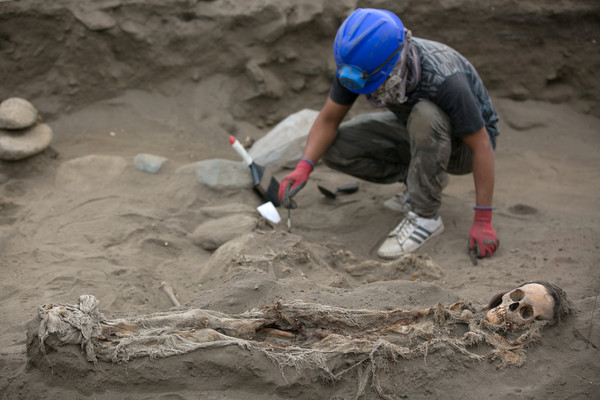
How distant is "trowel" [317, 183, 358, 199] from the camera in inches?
139

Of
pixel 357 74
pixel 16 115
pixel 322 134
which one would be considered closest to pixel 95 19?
pixel 16 115

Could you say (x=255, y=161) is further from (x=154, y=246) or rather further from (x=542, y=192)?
(x=542, y=192)

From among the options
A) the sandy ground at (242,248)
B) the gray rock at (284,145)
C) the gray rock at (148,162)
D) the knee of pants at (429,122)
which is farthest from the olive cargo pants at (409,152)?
the gray rock at (148,162)

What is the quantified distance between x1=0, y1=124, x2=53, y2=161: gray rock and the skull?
9.54 feet

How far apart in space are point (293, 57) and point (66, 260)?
8.20ft

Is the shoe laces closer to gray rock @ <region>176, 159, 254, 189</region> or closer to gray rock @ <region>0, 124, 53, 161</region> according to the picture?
gray rock @ <region>176, 159, 254, 189</region>

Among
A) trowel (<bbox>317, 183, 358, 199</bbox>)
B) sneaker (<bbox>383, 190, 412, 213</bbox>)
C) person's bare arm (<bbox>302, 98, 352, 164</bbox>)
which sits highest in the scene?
person's bare arm (<bbox>302, 98, 352, 164</bbox>)

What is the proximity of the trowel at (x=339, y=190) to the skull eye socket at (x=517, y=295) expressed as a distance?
6.06ft

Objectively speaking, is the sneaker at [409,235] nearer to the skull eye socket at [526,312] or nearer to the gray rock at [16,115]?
the skull eye socket at [526,312]

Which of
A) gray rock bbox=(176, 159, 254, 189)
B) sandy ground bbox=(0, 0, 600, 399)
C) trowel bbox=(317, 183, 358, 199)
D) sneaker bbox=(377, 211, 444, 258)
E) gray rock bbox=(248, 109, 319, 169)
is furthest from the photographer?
gray rock bbox=(248, 109, 319, 169)

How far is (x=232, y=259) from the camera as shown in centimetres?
254

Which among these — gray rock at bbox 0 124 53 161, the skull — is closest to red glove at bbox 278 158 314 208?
the skull

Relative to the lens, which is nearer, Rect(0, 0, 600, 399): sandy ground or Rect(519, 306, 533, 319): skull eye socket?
Rect(0, 0, 600, 399): sandy ground

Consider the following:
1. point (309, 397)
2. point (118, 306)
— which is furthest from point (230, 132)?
point (309, 397)
